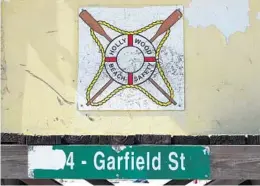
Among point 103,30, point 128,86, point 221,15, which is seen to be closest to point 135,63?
point 128,86

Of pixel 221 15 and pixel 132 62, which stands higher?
pixel 221 15

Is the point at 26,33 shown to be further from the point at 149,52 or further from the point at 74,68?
the point at 149,52

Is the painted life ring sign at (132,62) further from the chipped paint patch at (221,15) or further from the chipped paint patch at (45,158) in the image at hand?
the chipped paint patch at (45,158)

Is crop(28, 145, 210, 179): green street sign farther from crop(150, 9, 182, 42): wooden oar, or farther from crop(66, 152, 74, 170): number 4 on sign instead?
crop(150, 9, 182, 42): wooden oar

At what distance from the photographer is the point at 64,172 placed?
2912 mm

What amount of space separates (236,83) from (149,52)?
0.62 meters

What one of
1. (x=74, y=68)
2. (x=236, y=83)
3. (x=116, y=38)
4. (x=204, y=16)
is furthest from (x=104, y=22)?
(x=236, y=83)

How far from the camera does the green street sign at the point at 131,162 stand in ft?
9.43

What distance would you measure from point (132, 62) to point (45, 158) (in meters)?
1.13

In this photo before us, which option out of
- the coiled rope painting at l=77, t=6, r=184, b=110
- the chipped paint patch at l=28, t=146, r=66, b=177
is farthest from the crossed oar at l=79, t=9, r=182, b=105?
the chipped paint patch at l=28, t=146, r=66, b=177

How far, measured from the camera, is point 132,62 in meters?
3.83

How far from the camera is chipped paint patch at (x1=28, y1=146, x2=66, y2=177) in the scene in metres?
2.93

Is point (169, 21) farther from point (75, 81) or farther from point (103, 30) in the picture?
point (75, 81)

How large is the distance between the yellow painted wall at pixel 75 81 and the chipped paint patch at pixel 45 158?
79cm
